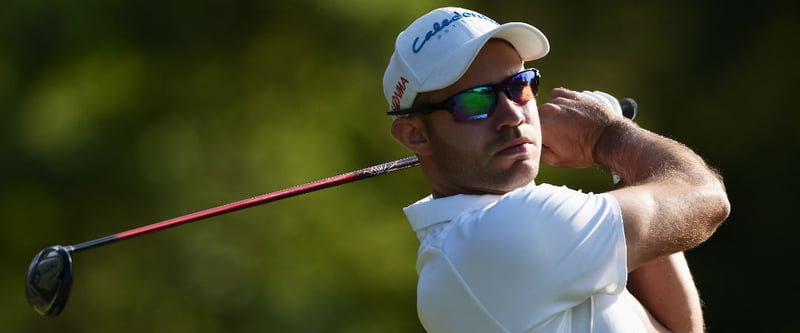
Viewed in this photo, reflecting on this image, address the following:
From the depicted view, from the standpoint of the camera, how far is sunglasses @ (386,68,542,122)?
97.5 inches

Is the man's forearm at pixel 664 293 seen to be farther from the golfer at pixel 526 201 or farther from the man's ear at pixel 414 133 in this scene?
the man's ear at pixel 414 133

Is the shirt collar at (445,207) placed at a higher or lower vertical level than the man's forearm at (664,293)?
higher

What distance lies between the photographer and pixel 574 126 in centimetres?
266

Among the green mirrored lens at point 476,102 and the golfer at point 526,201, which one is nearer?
the golfer at point 526,201

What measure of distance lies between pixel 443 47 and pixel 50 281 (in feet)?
3.64

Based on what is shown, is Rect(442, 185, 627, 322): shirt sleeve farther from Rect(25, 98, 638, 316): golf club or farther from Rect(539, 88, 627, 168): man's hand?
Rect(25, 98, 638, 316): golf club

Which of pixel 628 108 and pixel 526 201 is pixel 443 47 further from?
pixel 628 108

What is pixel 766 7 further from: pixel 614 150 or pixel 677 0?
pixel 614 150

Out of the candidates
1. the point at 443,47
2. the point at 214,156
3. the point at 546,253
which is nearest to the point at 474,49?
the point at 443,47

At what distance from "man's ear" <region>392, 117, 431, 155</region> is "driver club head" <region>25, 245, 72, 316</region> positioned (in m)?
0.85

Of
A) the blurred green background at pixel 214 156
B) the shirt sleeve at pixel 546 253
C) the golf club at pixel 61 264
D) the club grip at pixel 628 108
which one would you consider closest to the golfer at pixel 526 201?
the shirt sleeve at pixel 546 253

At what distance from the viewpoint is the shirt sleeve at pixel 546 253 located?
220 cm

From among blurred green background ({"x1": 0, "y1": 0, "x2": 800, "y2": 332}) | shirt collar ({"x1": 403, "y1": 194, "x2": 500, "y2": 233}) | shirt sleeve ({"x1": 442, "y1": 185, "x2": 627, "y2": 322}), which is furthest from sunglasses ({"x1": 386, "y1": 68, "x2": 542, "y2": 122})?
blurred green background ({"x1": 0, "y1": 0, "x2": 800, "y2": 332})

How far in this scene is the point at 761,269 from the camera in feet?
24.8
